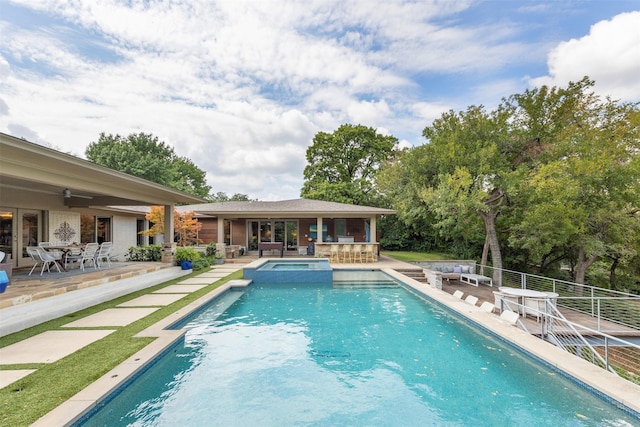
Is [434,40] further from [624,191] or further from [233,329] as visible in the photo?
[233,329]

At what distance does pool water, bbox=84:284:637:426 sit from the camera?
3.27m

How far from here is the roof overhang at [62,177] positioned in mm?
5016

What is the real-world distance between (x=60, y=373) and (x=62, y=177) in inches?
182

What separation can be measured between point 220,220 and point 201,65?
26.1 ft

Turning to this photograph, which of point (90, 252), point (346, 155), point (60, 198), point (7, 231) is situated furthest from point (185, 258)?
point (346, 155)

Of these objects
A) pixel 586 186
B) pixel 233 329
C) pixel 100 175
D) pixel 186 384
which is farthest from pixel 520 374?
pixel 586 186

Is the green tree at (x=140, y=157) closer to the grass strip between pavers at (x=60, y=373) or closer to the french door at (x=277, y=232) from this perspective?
the french door at (x=277, y=232)

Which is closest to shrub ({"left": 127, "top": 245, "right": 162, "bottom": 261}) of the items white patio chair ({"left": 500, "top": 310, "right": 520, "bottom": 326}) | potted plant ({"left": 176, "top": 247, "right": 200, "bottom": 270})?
potted plant ({"left": 176, "top": 247, "right": 200, "bottom": 270})

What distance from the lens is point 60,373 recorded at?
3600 millimetres

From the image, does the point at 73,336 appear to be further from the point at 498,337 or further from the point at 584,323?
the point at 584,323

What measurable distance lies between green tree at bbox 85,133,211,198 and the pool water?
28.1 metres

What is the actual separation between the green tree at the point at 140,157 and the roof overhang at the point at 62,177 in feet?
67.7

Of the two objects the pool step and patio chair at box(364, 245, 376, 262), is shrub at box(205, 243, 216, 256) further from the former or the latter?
the pool step

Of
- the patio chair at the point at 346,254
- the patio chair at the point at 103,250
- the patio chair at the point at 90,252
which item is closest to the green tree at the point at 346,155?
the patio chair at the point at 346,254
